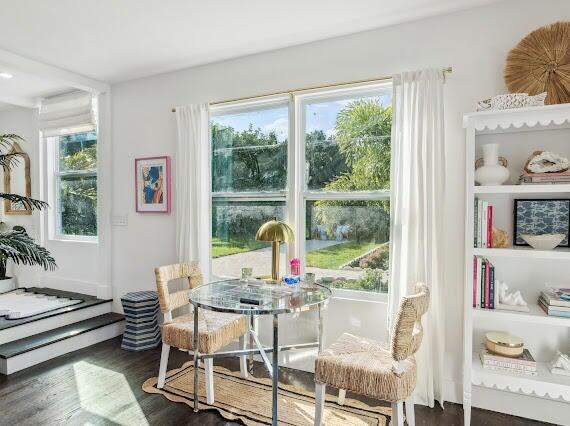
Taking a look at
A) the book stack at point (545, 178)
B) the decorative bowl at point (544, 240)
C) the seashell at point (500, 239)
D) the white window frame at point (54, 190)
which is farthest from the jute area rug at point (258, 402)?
the white window frame at point (54, 190)

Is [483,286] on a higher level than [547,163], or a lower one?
lower

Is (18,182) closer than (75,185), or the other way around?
(75,185)

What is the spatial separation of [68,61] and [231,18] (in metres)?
1.76

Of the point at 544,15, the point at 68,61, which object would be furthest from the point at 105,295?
the point at 544,15

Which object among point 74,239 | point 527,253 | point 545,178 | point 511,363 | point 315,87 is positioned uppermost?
point 315,87

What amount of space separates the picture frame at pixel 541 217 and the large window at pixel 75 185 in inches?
164

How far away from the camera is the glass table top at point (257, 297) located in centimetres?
205

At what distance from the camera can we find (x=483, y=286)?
219 centimetres

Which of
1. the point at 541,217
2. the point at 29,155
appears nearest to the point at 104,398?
the point at 541,217

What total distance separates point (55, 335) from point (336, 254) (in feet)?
8.38

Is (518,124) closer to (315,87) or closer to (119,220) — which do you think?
(315,87)

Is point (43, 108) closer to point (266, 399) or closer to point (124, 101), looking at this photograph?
point (124, 101)

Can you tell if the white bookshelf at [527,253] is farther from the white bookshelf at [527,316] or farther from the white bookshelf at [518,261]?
the white bookshelf at [527,316]

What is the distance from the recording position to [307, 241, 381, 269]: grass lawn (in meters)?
2.84
